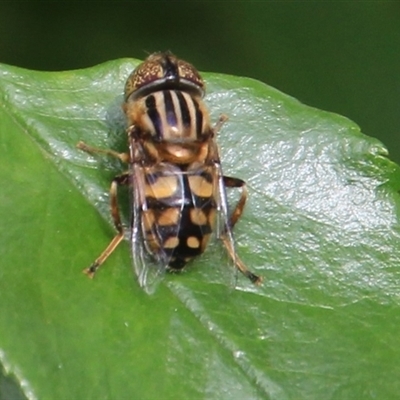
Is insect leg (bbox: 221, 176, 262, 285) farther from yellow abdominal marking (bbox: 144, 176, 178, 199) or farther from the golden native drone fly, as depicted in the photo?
yellow abdominal marking (bbox: 144, 176, 178, 199)

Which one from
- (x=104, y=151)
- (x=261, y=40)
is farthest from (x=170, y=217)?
(x=261, y=40)

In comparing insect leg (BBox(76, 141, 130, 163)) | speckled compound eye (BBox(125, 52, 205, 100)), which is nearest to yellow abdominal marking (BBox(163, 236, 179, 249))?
insect leg (BBox(76, 141, 130, 163))

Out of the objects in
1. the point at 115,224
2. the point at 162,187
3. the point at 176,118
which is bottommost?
the point at 115,224

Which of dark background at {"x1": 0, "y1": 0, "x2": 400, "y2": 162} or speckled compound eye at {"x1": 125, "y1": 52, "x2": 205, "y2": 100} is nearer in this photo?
speckled compound eye at {"x1": 125, "y1": 52, "x2": 205, "y2": 100}

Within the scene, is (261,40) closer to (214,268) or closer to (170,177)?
(170,177)

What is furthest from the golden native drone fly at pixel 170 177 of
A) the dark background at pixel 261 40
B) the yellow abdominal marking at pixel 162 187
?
the dark background at pixel 261 40
